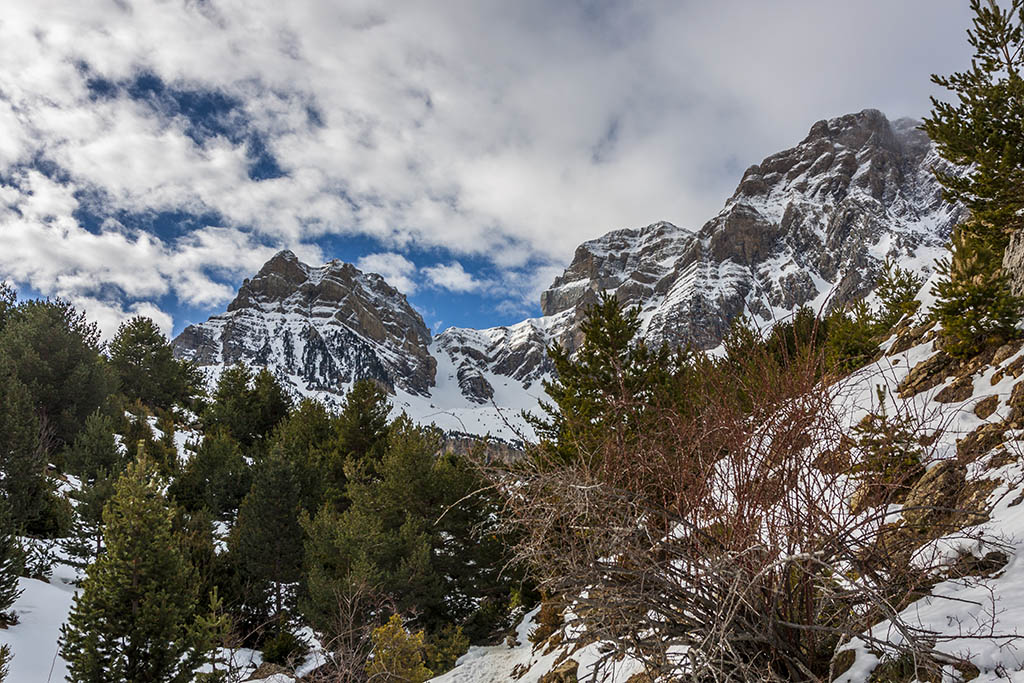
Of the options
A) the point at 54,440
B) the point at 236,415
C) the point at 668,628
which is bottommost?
the point at 668,628

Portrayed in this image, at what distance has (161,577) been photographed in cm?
894

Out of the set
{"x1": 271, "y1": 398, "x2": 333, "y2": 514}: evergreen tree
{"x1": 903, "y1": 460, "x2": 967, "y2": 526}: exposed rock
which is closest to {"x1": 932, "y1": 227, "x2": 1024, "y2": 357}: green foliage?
{"x1": 903, "y1": 460, "x2": 967, "y2": 526}: exposed rock

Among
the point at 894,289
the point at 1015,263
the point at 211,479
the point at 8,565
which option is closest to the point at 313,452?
the point at 211,479

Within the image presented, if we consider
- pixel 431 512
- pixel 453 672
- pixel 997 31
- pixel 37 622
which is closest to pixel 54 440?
pixel 37 622

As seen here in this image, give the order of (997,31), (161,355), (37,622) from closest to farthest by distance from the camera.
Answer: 1. (997,31)
2. (37,622)
3. (161,355)

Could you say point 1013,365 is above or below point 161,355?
below

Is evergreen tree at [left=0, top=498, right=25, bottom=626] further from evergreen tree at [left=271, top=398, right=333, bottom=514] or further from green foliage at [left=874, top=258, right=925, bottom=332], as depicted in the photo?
green foliage at [left=874, top=258, right=925, bottom=332]

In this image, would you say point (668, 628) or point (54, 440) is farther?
point (54, 440)

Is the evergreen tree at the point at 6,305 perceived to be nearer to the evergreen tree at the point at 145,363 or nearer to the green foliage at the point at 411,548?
the evergreen tree at the point at 145,363

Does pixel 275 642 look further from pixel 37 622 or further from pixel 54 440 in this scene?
pixel 54 440

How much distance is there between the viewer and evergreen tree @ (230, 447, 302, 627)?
14820 mm

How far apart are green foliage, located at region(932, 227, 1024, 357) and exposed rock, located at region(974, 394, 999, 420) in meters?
1.82

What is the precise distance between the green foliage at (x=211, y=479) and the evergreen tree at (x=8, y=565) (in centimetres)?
950

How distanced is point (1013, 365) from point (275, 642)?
647 inches
